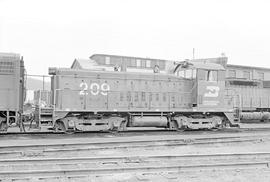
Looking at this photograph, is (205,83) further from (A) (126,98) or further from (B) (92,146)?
(B) (92,146)

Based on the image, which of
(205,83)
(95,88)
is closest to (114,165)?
(95,88)

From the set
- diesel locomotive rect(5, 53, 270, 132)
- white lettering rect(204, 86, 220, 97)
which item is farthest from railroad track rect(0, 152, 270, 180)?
white lettering rect(204, 86, 220, 97)

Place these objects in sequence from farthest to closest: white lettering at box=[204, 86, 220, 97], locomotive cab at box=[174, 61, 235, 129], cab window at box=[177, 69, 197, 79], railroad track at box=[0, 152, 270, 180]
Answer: cab window at box=[177, 69, 197, 79] < white lettering at box=[204, 86, 220, 97] < locomotive cab at box=[174, 61, 235, 129] < railroad track at box=[0, 152, 270, 180]

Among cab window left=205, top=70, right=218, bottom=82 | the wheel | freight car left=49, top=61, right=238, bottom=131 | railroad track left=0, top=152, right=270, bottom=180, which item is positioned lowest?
railroad track left=0, top=152, right=270, bottom=180

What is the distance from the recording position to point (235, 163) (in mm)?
7516

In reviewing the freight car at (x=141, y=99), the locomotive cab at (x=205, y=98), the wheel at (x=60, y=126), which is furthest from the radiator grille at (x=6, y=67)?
the locomotive cab at (x=205, y=98)

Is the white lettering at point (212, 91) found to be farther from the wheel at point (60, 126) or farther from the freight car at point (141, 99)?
the wheel at point (60, 126)

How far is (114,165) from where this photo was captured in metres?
7.53

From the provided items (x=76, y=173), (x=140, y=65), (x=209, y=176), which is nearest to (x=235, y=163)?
(x=209, y=176)

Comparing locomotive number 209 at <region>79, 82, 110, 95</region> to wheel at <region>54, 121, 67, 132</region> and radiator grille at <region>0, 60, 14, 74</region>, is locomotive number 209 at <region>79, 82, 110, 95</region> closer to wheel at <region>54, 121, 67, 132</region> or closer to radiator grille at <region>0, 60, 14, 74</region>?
wheel at <region>54, 121, 67, 132</region>

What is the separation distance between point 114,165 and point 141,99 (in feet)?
23.7

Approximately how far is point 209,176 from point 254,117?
17.1 metres

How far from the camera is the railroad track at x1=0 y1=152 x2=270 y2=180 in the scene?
6.35 m

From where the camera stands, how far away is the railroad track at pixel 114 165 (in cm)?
635
